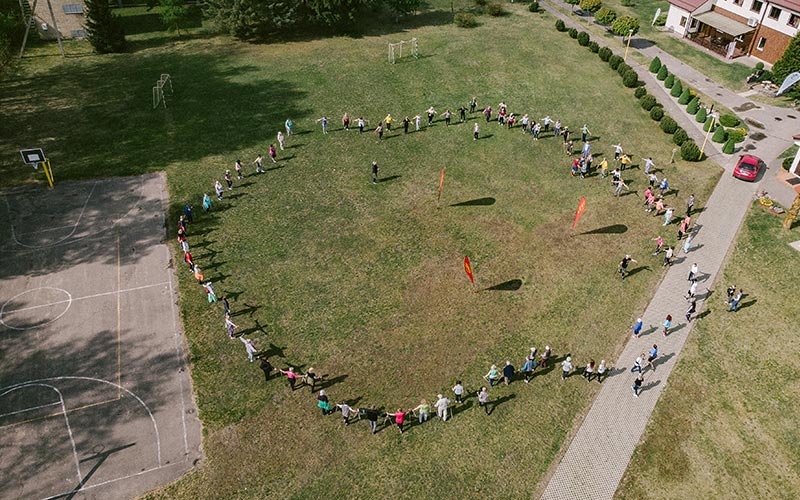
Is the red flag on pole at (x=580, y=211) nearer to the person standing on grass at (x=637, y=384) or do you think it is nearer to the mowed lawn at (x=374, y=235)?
the mowed lawn at (x=374, y=235)

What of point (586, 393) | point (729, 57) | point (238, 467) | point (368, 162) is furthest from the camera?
point (729, 57)

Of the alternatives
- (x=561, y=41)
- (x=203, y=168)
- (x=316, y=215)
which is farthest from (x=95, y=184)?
(x=561, y=41)

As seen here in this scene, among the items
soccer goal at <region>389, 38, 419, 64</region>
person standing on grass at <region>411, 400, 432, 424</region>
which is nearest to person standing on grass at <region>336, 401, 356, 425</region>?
person standing on grass at <region>411, 400, 432, 424</region>

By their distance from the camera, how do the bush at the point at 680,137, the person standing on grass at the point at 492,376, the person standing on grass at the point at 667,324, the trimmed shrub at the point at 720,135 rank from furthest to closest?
1. the trimmed shrub at the point at 720,135
2. the bush at the point at 680,137
3. the person standing on grass at the point at 667,324
4. the person standing on grass at the point at 492,376

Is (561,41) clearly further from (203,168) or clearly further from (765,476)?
(765,476)

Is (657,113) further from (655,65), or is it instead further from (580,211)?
(580,211)

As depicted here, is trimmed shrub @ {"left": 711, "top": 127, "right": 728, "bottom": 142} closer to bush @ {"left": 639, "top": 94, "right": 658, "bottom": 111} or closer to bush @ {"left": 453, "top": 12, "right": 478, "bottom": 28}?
bush @ {"left": 639, "top": 94, "right": 658, "bottom": 111}

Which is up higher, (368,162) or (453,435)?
→ (368,162)

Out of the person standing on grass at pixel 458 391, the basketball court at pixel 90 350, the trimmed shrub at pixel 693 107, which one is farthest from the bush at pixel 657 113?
the basketball court at pixel 90 350
